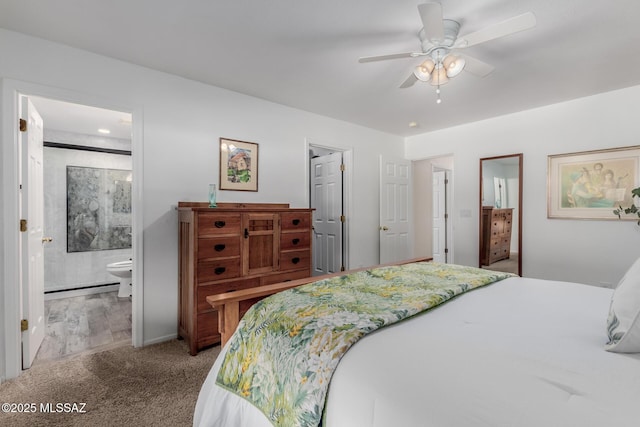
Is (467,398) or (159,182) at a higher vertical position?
(159,182)

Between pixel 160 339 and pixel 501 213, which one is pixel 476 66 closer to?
pixel 501 213

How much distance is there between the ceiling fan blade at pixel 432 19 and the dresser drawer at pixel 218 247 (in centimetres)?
208

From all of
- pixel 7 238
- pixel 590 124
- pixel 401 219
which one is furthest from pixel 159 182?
pixel 590 124

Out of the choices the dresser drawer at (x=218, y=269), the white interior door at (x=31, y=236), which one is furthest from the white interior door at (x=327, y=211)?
the white interior door at (x=31, y=236)

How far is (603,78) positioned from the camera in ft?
9.22

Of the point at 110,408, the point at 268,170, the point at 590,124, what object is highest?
the point at 590,124

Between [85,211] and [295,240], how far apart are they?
3.37 metres

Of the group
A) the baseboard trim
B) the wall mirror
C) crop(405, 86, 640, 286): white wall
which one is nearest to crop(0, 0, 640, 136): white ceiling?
crop(405, 86, 640, 286): white wall

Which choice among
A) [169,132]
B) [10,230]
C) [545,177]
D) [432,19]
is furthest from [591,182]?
[10,230]

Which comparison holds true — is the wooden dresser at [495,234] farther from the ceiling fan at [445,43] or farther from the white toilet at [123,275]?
→ the white toilet at [123,275]

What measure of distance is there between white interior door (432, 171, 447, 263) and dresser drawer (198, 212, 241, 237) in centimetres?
401

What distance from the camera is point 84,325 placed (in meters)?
3.08

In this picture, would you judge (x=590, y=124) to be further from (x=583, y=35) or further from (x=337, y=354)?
(x=337, y=354)

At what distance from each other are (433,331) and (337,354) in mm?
353
